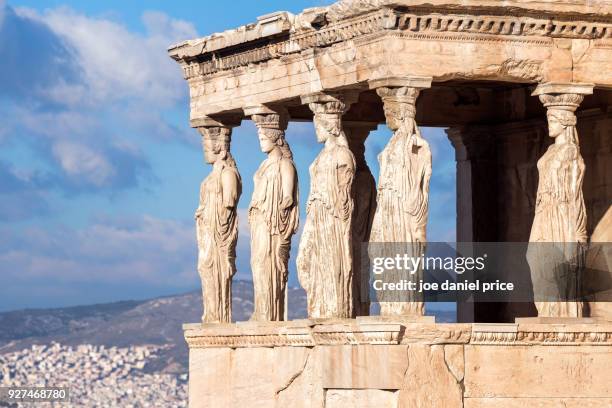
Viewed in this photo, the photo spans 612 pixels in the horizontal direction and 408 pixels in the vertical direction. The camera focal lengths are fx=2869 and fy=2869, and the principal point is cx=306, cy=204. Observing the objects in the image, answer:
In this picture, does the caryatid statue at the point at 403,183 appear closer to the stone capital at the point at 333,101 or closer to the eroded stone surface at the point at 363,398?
the eroded stone surface at the point at 363,398

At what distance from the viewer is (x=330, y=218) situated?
36.1 meters

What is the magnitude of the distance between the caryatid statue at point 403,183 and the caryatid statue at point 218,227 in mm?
4944

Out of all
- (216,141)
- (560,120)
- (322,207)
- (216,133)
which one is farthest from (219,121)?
(560,120)

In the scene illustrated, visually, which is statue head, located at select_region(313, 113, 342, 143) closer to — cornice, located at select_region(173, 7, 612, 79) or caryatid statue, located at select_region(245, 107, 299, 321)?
cornice, located at select_region(173, 7, 612, 79)

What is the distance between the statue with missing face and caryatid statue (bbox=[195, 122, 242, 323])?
1.35 metres

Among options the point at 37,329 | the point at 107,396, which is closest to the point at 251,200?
the point at 107,396

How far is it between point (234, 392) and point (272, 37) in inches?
191

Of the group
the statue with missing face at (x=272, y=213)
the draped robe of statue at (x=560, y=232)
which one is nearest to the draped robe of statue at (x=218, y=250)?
the statue with missing face at (x=272, y=213)

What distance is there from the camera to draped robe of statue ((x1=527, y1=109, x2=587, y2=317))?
116 feet

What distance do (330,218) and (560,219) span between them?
2908 millimetres

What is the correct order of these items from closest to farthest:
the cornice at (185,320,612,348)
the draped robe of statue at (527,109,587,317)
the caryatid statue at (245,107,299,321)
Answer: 1. the cornice at (185,320,612,348)
2. the draped robe of statue at (527,109,587,317)
3. the caryatid statue at (245,107,299,321)

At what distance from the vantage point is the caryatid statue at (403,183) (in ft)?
114

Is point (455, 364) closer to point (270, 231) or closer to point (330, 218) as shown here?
point (330, 218)

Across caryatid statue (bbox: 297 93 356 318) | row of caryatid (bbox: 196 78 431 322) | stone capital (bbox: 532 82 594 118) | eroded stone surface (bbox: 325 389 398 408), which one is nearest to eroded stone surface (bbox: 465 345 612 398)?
eroded stone surface (bbox: 325 389 398 408)
